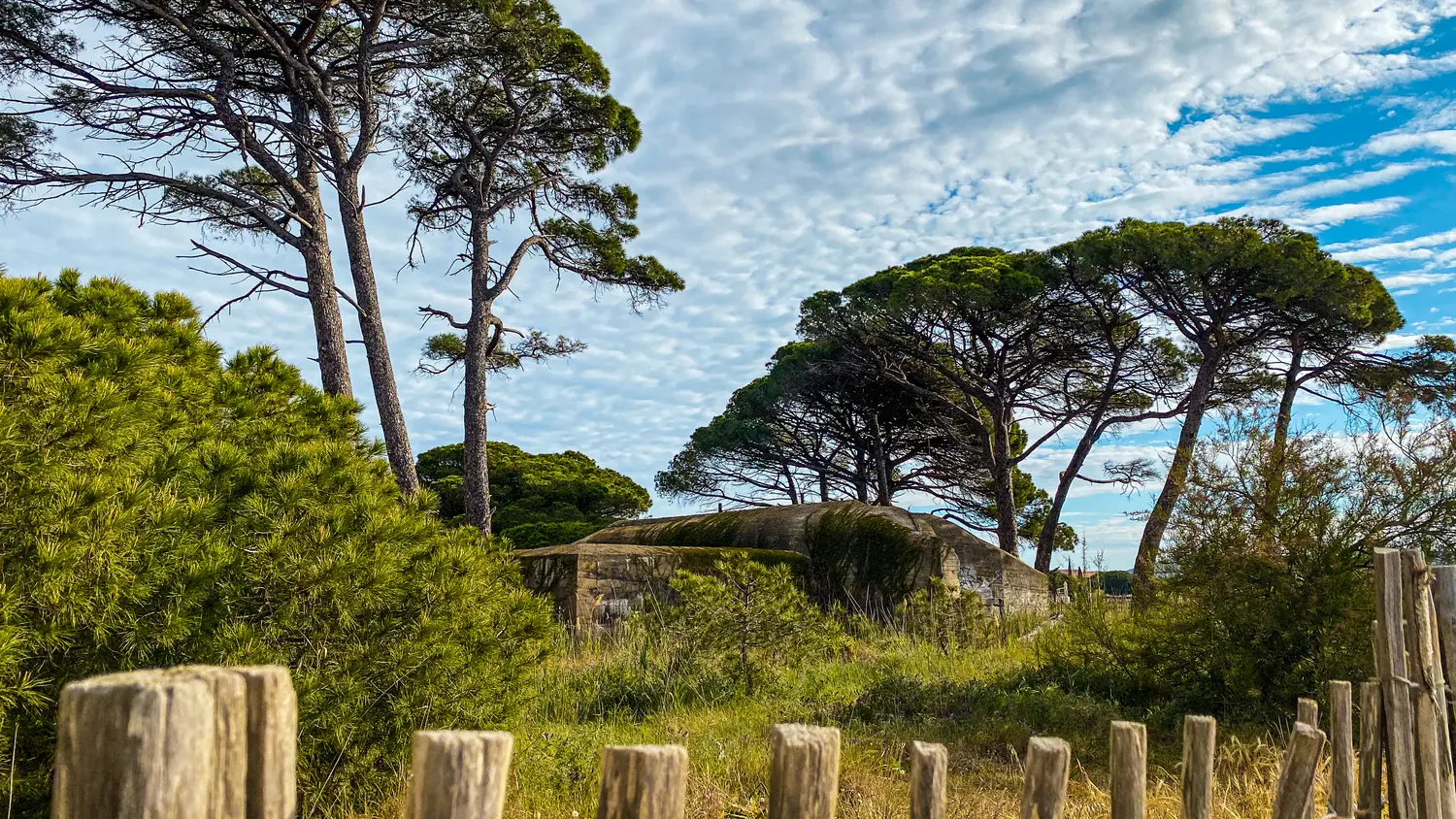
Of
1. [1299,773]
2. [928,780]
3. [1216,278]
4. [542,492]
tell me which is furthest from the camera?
[542,492]

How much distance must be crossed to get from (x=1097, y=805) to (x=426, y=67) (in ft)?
39.4

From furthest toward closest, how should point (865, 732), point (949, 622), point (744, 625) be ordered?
point (949, 622), point (744, 625), point (865, 732)

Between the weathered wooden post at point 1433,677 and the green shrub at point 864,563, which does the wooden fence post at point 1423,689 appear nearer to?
the weathered wooden post at point 1433,677

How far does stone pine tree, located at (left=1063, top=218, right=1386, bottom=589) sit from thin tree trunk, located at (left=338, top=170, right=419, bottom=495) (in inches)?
489

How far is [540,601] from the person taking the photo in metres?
4.61

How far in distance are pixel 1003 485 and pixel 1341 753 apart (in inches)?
624

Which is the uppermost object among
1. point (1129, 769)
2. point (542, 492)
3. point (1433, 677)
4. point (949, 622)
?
point (542, 492)

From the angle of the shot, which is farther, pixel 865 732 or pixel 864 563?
pixel 864 563

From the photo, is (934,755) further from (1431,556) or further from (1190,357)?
(1190,357)

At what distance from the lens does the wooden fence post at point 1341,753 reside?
294 centimetres

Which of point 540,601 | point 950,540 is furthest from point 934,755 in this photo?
point 950,540

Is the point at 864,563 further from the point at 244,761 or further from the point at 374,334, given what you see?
the point at 244,761

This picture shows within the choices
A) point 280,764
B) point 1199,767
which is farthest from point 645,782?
point 1199,767

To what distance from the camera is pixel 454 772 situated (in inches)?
55.1
